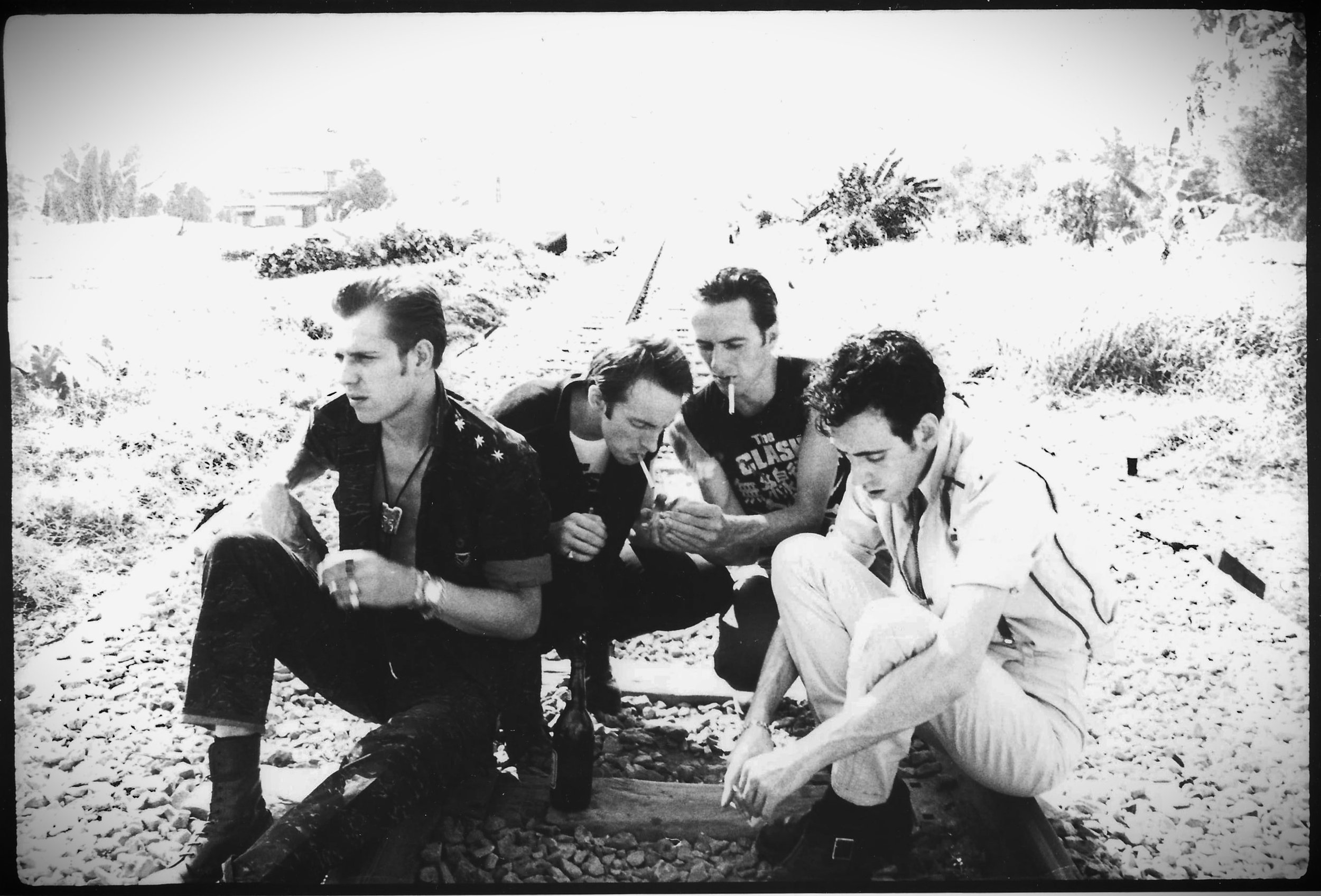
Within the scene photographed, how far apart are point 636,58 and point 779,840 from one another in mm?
2213

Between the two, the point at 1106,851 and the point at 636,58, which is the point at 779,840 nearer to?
the point at 1106,851

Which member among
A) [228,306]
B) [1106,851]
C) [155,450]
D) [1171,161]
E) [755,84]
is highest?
[755,84]

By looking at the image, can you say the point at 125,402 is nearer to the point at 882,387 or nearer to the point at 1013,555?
the point at 882,387

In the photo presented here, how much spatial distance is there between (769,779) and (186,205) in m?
2.20

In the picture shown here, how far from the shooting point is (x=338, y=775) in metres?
2.68

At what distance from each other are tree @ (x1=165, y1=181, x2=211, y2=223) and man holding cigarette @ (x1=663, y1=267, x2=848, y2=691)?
1.42 m

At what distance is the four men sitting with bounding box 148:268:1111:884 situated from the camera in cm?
255

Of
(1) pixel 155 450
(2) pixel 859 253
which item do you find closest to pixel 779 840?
(2) pixel 859 253

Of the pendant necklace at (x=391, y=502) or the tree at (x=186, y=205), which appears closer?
the pendant necklace at (x=391, y=502)

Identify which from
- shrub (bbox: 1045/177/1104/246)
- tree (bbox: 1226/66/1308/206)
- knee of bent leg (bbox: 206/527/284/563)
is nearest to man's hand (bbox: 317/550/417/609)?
knee of bent leg (bbox: 206/527/284/563)

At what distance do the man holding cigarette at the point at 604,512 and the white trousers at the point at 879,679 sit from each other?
0.28 m

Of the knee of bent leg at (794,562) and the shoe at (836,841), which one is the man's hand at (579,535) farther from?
the shoe at (836,841)

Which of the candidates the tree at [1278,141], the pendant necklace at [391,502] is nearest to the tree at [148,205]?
the pendant necklace at [391,502]

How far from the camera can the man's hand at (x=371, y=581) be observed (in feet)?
9.09
